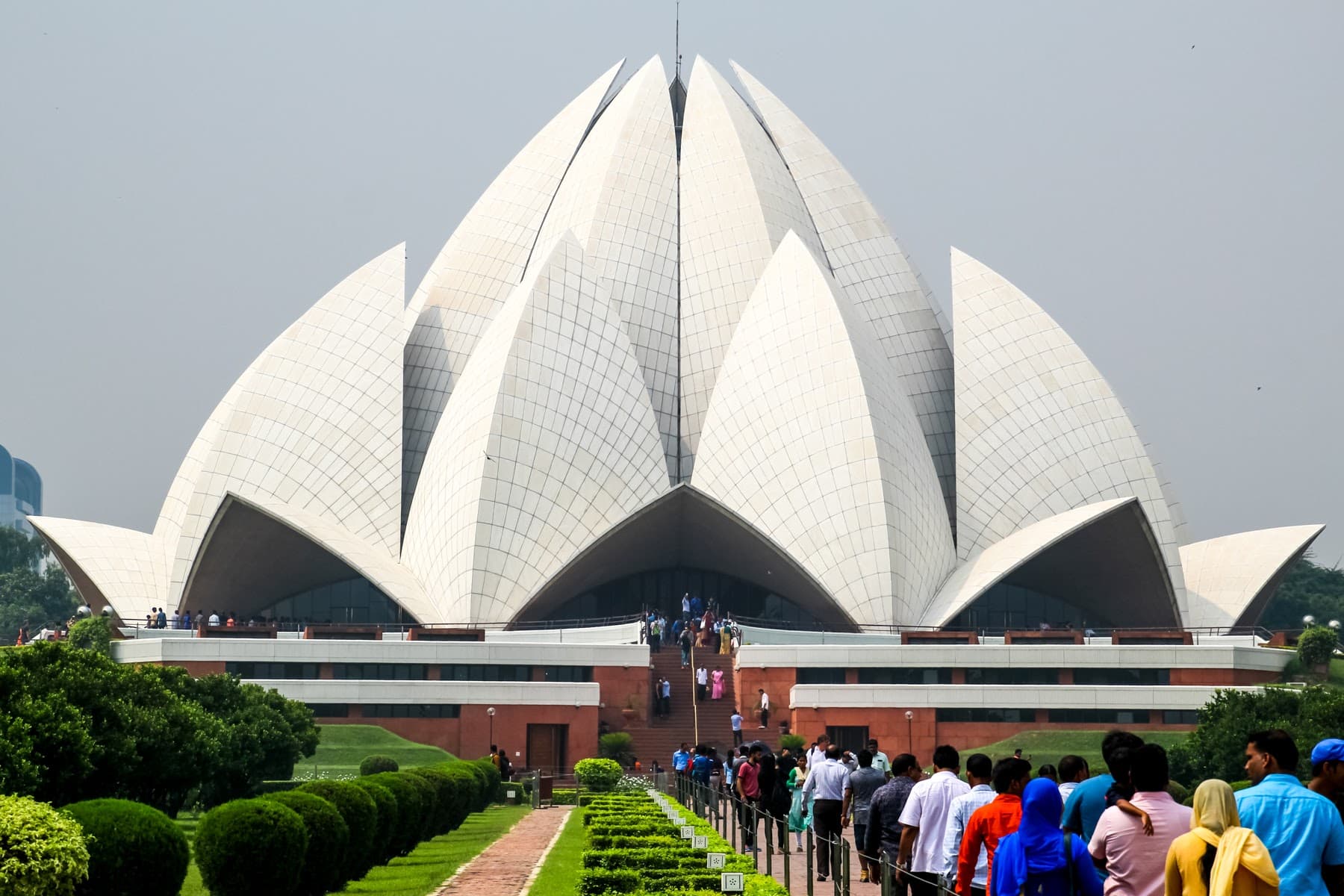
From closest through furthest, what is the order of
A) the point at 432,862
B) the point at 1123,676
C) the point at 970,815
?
the point at 970,815
the point at 432,862
the point at 1123,676

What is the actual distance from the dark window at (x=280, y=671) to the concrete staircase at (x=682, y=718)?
21.8 feet

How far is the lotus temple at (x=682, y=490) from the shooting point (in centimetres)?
3216

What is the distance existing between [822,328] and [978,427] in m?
5.61

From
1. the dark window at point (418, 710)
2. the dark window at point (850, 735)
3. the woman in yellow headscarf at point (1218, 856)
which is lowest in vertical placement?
the dark window at point (850, 735)

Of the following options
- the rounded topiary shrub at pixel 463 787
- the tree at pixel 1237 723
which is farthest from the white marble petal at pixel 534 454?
the tree at pixel 1237 723

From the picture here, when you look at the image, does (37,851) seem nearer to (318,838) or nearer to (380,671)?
(318,838)

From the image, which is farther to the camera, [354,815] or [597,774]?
[597,774]

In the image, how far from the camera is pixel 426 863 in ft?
50.7

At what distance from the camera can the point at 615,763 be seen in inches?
1017

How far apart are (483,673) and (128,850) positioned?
22.8 metres

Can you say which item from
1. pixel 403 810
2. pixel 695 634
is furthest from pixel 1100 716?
pixel 403 810

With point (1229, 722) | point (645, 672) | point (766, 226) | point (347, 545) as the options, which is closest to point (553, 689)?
point (645, 672)

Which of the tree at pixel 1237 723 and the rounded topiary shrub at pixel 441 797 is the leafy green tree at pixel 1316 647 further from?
the rounded topiary shrub at pixel 441 797

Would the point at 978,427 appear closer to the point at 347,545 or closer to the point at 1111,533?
the point at 1111,533
